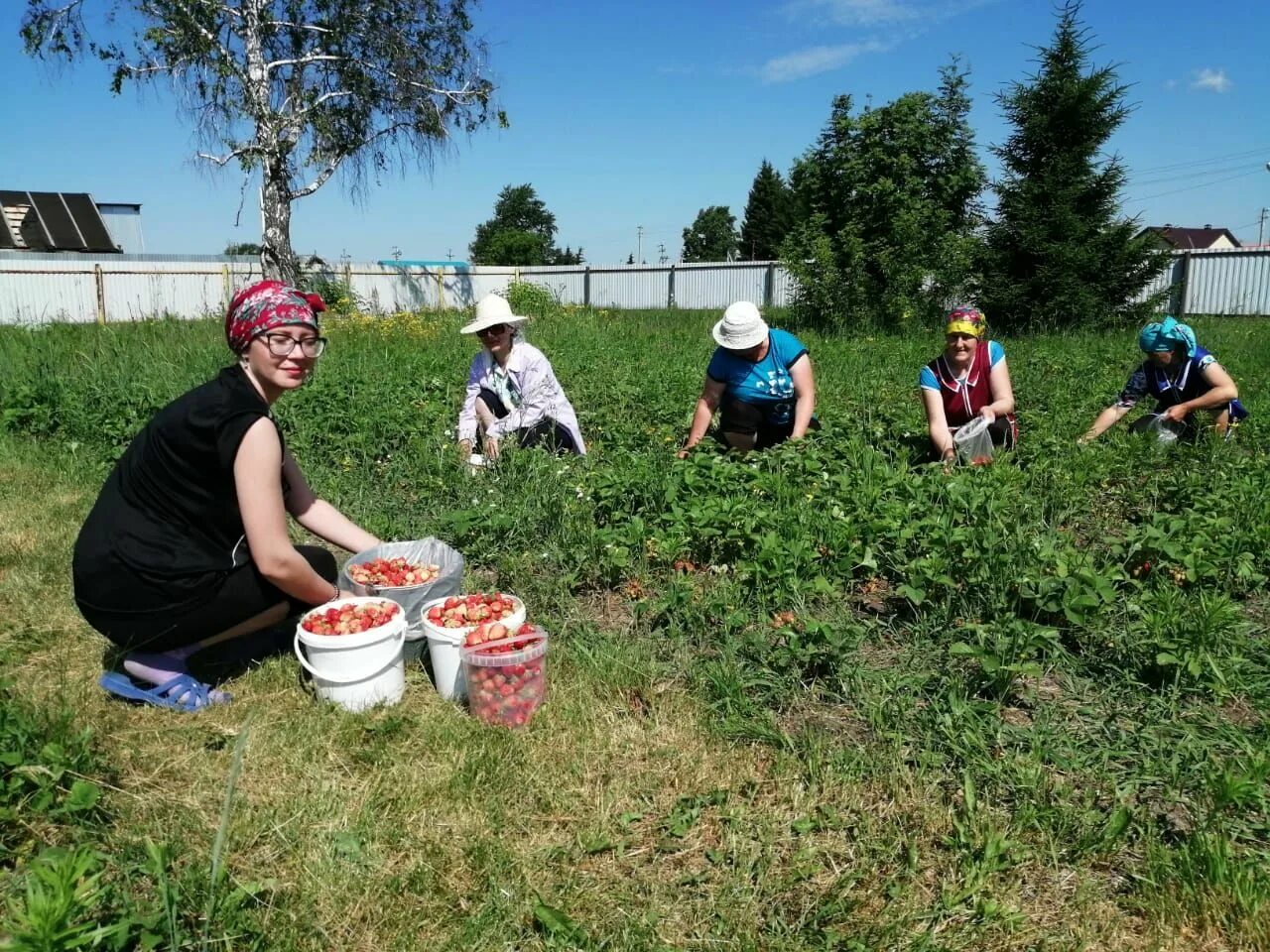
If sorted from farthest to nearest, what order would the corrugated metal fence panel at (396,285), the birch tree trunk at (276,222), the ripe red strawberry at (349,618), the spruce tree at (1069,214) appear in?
the corrugated metal fence panel at (396,285) < the birch tree trunk at (276,222) < the spruce tree at (1069,214) < the ripe red strawberry at (349,618)

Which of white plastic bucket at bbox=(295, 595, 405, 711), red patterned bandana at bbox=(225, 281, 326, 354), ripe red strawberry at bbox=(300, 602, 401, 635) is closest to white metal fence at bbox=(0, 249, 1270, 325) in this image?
red patterned bandana at bbox=(225, 281, 326, 354)

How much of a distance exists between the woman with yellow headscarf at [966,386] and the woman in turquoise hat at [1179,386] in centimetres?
48

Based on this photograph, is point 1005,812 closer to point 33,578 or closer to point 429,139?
point 33,578

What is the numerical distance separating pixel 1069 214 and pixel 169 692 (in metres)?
13.7

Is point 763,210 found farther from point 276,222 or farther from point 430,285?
point 276,222

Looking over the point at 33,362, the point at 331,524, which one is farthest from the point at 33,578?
the point at 33,362

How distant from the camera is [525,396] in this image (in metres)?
5.23

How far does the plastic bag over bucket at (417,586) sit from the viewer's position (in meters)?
3.05

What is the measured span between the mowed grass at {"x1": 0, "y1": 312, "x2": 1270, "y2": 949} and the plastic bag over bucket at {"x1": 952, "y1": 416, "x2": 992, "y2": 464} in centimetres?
28

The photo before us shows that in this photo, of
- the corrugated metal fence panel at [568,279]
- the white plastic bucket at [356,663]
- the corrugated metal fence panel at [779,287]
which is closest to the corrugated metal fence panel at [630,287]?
the corrugated metal fence panel at [568,279]

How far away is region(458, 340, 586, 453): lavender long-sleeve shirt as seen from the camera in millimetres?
5152

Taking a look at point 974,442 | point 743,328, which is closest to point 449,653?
point 743,328

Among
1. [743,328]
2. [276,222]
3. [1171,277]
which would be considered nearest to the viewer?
[743,328]

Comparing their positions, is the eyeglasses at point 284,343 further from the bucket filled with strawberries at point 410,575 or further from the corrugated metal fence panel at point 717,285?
the corrugated metal fence panel at point 717,285
